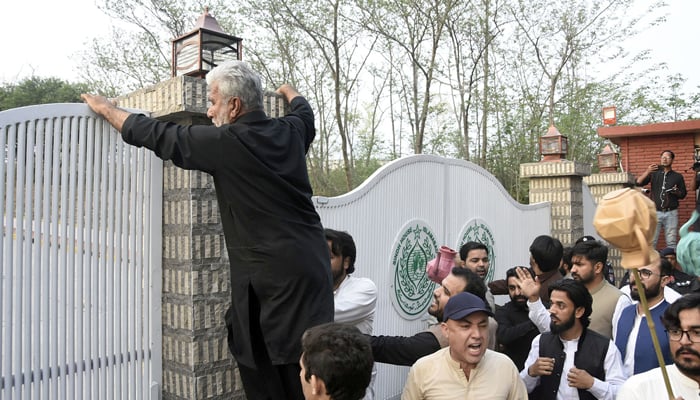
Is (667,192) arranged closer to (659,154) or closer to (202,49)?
(659,154)

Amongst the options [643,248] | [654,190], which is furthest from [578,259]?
[654,190]

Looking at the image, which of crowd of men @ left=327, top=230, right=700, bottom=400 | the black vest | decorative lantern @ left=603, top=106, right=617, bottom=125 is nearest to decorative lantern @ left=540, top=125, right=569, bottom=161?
crowd of men @ left=327, top=230, right=700, bottom=400

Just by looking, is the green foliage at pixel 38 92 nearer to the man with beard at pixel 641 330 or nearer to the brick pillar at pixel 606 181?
the brick pillar at pixel 606 181

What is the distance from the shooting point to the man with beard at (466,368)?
8.41ft

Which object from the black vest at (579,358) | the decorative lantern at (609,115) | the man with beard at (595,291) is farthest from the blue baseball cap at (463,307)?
the decorative lantern at (609,115)

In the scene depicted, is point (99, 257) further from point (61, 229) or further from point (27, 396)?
point (27, 396)

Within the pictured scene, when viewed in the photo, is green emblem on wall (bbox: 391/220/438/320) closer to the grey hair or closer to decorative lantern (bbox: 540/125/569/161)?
the grey hair

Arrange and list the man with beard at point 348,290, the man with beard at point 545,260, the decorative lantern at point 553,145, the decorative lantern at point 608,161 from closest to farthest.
Answer: the man with beard at point 348,290 → the man with beard at point 545,260 → the decorative lantern at point 553,145 → the decorative lantern at point 608,161

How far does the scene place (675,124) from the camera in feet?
37.7

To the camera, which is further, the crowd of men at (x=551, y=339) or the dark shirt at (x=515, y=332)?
the dark shirt at (x=515, y=332)

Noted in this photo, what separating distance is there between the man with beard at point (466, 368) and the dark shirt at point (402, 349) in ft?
0.68

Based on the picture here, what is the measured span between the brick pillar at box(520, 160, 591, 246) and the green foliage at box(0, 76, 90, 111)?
62.1 feet

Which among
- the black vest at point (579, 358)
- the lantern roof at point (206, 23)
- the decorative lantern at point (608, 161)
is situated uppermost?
the lantern roof at point (206, 23)

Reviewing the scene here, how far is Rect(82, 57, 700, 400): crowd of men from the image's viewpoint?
2.10 m
